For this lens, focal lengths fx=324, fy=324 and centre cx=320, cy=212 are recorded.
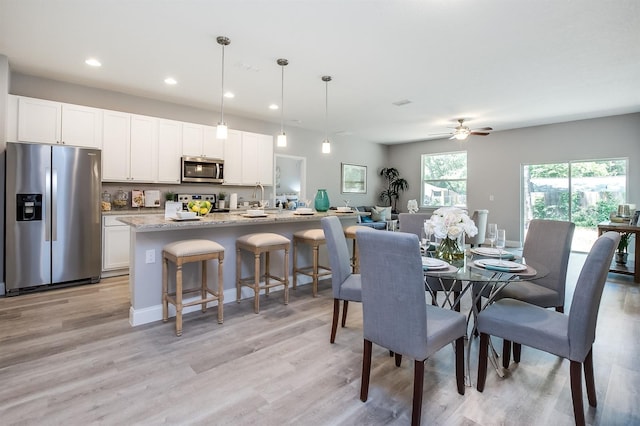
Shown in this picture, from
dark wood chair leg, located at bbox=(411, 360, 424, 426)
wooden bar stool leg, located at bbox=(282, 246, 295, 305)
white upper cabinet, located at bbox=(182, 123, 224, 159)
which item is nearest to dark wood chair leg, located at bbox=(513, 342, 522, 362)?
dark wood chair leg, located at bbox=(411, 360, 424, 426)

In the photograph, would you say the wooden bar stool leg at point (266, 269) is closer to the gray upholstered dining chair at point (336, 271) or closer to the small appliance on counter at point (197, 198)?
the gray upholstered dining chair at point (336, 271)

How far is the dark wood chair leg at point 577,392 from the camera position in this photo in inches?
61.0

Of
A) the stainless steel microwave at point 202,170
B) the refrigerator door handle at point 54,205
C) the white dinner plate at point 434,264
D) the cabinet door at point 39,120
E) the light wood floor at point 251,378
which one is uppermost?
the cabinet door at point 39,120

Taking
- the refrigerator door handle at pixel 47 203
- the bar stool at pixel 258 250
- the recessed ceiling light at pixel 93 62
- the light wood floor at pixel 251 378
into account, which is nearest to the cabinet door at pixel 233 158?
the recessed ceiling light at pixel 93 62

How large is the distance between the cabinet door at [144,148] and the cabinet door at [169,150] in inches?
2.8

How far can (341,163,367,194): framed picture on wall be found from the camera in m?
8.26

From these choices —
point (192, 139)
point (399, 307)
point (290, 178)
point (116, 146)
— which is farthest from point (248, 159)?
point (399, 307)

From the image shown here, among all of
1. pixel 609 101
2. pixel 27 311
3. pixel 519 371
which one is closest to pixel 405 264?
pixel 519 371

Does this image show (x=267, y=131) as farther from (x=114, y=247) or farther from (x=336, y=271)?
(x=336, y=271)

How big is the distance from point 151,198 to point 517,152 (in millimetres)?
7383

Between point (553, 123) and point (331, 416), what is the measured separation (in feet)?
24.4

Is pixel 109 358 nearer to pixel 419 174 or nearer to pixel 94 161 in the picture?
pixel 94 161

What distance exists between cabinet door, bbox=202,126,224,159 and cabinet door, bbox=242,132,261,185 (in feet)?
1.53

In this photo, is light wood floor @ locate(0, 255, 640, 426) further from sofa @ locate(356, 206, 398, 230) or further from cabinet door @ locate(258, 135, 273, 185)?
sofa @ locate(356, 206, 398, 230)
